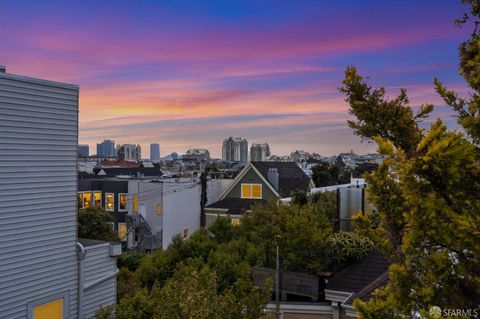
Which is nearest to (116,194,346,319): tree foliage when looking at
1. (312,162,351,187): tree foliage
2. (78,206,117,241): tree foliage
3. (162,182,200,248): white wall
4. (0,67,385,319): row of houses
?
(0,67,385,319): row of houses

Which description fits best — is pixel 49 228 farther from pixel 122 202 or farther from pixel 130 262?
pixel 122 202

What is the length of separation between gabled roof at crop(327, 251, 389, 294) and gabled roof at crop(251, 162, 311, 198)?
816 inches

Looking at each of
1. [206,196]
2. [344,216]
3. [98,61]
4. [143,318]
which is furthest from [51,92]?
[206,196]

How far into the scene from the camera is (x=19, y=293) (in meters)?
11.0

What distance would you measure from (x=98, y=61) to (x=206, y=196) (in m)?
15.8

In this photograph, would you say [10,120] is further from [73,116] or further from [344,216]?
[344,216]

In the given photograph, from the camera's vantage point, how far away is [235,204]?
106 ft

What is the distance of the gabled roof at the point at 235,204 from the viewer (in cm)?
3131

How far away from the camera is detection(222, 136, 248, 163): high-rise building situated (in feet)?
452

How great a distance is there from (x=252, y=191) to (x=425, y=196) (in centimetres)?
2968

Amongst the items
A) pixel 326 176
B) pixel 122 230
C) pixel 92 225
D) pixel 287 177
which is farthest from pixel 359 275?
pixel 326 176

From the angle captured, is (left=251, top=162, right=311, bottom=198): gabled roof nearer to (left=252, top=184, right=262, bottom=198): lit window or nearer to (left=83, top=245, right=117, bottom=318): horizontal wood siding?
(left=252, top=184, right=262, bottom=198): lit window

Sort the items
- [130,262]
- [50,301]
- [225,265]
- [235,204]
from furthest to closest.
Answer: [235,204] < [130,262] < [225,265] < [50,301]

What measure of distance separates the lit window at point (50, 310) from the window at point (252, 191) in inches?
854
